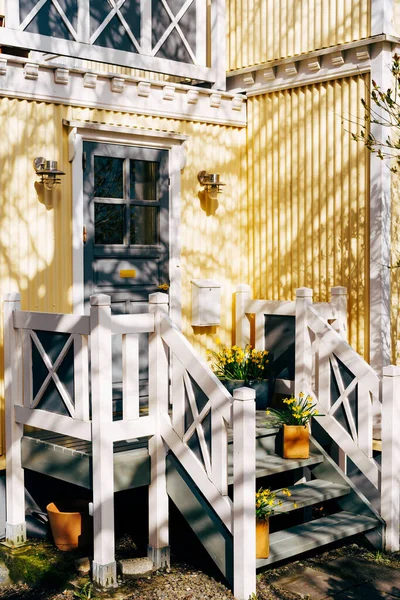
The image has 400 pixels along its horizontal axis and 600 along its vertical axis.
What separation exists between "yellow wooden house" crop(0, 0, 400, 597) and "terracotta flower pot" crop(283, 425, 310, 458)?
1.12 metres

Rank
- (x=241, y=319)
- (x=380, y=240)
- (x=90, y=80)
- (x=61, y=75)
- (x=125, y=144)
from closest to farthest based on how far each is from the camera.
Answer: (x=61, y=75), (x=90, y=80), (x=380, y=240), (x=125, y=144), (x=241, y=319)

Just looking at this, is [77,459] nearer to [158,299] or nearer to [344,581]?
[158,299]

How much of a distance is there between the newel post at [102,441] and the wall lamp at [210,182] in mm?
2728

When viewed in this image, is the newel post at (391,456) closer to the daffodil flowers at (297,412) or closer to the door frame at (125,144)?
the daffodil flowers at (297,412)

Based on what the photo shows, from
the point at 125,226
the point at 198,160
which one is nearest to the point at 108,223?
the point at 125,226

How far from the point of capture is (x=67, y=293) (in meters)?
7.29

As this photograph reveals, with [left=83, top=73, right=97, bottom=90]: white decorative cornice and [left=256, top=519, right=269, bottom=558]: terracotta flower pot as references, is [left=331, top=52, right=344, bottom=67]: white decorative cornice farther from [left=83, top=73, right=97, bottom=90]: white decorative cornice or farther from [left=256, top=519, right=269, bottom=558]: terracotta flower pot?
[left=256, top=519, right=269, bottom=558]: terracotta flower pot

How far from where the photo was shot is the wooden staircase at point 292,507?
589cm

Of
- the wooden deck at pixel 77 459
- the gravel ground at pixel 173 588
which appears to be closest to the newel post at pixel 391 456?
the gravel ground at pixel 173 588

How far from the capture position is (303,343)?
288 inches

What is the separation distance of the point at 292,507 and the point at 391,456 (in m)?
0.91

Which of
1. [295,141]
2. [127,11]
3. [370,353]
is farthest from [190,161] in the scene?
[370,353]

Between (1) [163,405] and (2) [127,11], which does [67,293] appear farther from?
(2) [127,11]

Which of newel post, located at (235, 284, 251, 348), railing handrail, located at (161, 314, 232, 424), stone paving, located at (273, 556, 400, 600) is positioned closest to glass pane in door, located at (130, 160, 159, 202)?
newel post, located at (235, 284, 251, 348)
